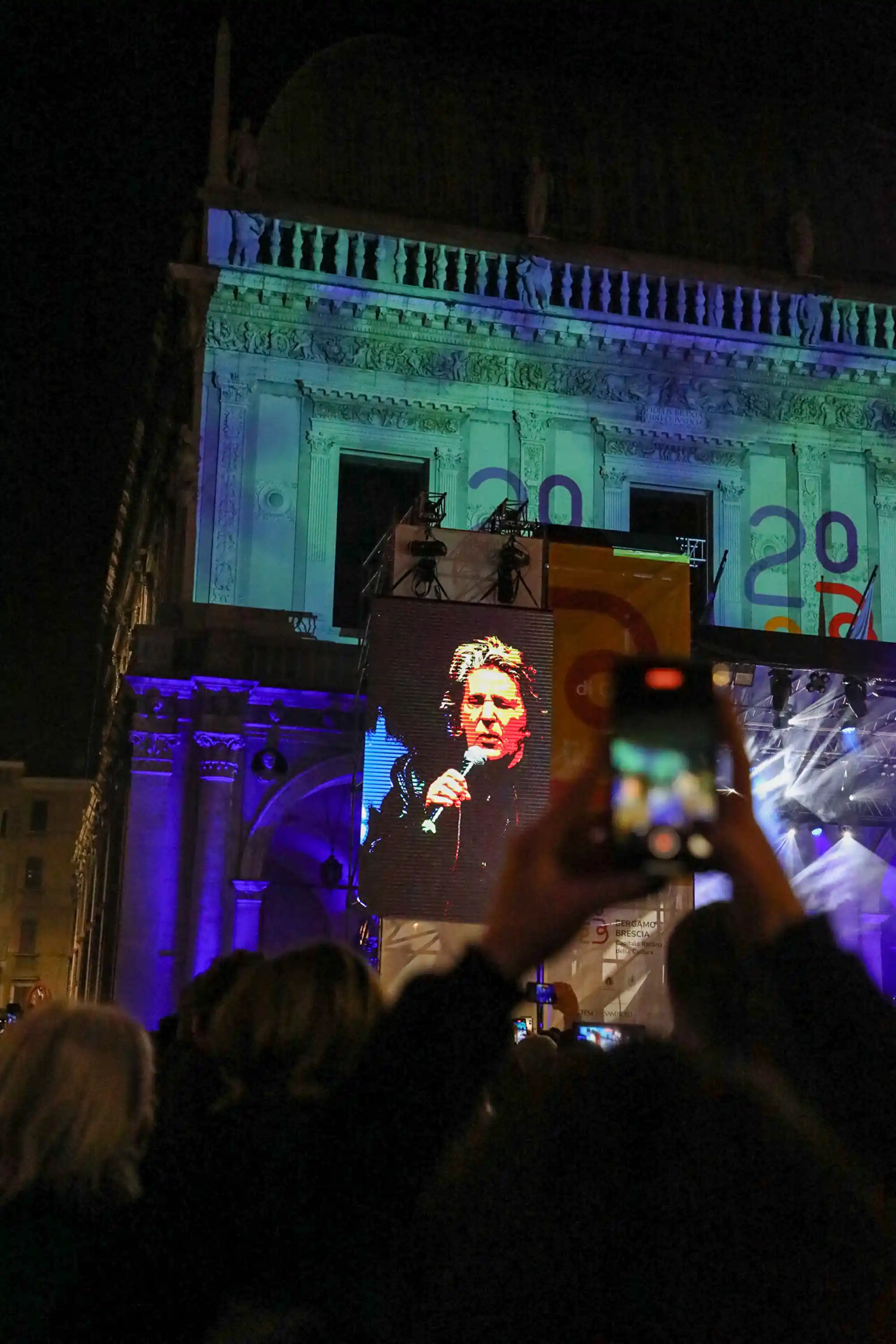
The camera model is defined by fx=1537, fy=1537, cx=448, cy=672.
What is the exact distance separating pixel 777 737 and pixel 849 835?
2217mm

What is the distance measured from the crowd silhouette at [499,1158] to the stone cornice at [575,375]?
68.6 ft

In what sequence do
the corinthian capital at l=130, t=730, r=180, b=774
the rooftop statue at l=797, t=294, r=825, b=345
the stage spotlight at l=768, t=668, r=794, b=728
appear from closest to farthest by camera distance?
the stage spotlight at l=768, t=668, r=794, b=728 < the corinthian capital at l=130, t=730, r=180, b=774 < the rooftop statue at l=797, t=294, r=825, b=345

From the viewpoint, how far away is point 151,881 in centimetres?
2020

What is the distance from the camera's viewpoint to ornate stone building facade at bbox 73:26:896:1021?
22.2 m

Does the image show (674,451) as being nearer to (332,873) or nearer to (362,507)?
(362,507)

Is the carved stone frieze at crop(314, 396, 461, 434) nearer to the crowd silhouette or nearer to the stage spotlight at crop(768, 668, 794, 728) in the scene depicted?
the stage spotlight at crop(768, 668, 794, 728)

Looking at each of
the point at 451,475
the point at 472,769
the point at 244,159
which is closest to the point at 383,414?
the point at 451,475

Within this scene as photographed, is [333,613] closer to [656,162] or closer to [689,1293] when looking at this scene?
[656,162]

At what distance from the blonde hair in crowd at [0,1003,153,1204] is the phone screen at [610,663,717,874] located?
1339mm

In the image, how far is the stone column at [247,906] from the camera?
20078mm

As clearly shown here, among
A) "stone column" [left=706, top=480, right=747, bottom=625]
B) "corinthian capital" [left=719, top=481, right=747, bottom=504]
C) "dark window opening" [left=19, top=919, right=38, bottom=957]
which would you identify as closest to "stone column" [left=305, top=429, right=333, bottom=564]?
"stone column" [left=706, top=480, right=747, bottom=625]

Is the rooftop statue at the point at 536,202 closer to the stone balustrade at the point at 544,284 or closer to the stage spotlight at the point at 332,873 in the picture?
the stone balustrade at the point at 544,284

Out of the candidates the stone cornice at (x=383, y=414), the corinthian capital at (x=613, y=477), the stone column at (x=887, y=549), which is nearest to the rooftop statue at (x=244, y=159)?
the stone cornice at (x=383, y=414)

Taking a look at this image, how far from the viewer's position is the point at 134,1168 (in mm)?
2990
